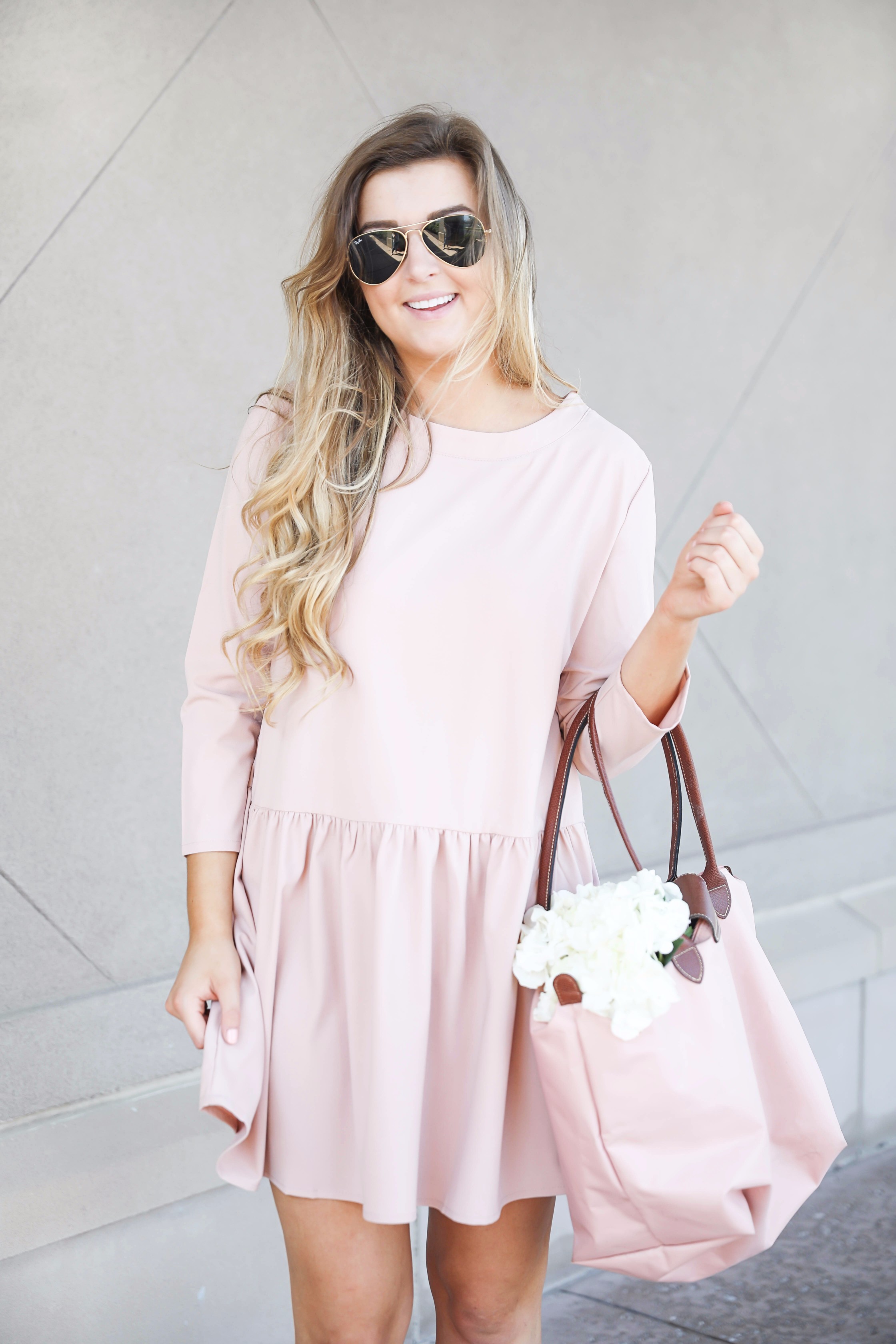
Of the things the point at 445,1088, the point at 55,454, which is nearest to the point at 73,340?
the point at 55,454

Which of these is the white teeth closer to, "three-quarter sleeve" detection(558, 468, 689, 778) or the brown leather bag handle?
"three-quarter sleeve" detection(558, 468, 689, 778)

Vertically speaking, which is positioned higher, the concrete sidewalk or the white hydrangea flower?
the white hydrangea flower

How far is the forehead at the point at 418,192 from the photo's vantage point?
58.1 inches

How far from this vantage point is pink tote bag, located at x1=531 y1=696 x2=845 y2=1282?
124cm

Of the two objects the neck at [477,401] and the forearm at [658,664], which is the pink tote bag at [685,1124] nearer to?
the forearm at [658,664]

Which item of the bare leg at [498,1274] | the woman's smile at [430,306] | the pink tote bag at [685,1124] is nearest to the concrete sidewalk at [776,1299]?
the bare leg at [498,1274]

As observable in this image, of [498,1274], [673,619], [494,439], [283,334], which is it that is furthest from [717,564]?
[283,334]

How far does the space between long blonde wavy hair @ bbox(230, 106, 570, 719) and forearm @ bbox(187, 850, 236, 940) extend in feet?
0.67

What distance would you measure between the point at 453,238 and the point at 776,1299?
Answer: 7.68 ft

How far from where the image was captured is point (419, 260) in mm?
1445

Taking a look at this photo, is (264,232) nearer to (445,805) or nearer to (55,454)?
(55,454)

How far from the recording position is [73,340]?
234 centimetres

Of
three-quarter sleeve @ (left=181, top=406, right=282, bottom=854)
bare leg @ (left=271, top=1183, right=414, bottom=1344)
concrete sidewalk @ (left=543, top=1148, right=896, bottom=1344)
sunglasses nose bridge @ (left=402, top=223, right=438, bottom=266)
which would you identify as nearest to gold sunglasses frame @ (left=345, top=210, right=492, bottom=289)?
sunglasses nose bridge @ (left=402, top=223, right=438, bottom=266)

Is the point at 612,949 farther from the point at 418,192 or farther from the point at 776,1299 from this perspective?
the point at 776,1299
